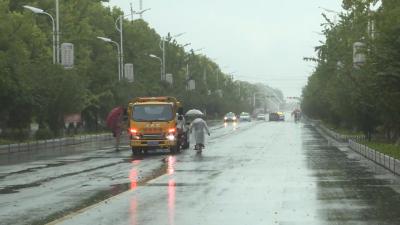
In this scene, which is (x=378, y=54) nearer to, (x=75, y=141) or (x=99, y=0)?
(x=75, y=141)

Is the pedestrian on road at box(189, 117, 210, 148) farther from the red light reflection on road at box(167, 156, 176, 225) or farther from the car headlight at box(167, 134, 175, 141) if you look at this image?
the red light reflection on road at box(167, 156, 176, 225)

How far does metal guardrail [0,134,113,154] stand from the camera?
36.0 m

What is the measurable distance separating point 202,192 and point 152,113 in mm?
16353

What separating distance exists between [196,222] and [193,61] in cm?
10985

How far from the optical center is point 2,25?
43.4 metres

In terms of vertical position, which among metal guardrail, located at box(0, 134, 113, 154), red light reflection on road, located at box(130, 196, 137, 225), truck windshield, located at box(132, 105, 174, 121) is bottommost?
red light reflection on road, located at box(130, 196, 137, 225)

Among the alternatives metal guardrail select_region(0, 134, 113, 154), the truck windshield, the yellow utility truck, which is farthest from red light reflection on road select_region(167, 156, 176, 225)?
metal guardrail select_region(0, 134, 113, 154)

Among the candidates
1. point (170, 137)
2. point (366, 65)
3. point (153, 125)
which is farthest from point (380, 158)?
point (153, 125)

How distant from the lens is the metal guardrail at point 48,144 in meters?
36.0

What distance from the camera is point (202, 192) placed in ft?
51.8

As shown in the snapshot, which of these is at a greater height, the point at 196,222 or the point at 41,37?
the point at 41,37

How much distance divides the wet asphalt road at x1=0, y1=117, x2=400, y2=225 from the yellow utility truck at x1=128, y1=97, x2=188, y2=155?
475cm

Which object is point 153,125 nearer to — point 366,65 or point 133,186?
point 366,65

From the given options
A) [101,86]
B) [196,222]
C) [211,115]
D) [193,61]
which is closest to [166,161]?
[196,222]
